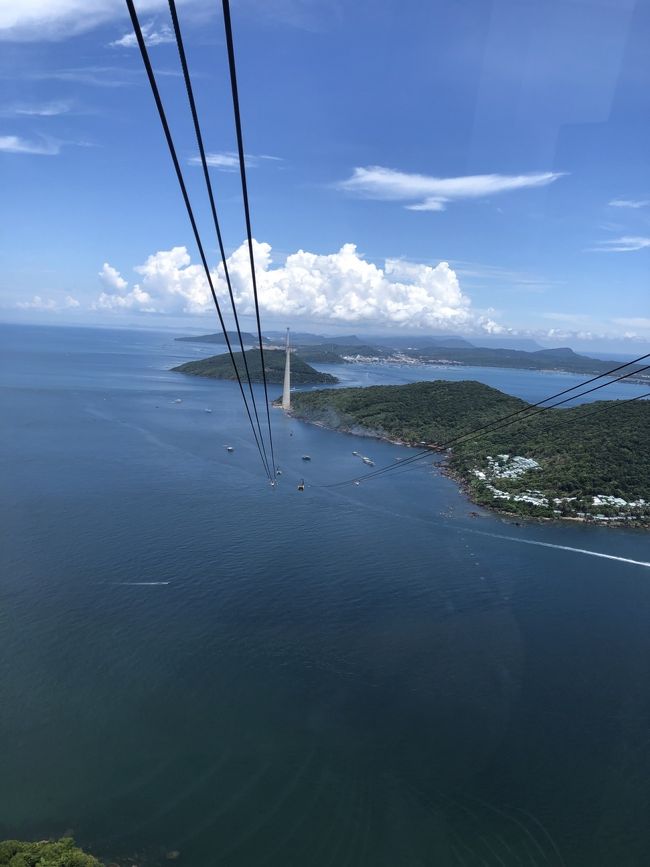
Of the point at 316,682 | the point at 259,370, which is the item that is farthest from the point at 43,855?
the point at 259,370

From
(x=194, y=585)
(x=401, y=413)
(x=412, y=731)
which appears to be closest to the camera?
(x=412, y=731)

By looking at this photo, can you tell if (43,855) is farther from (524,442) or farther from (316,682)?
(524,442)

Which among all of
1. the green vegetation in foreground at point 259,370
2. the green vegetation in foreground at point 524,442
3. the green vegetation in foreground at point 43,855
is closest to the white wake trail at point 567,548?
the green vegetation in foreground at point 524,442

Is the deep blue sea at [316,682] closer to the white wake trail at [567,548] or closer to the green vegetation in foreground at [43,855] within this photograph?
the white wake trail at [567,548]

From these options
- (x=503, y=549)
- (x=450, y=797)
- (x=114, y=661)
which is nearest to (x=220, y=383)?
(x=503, y=549)

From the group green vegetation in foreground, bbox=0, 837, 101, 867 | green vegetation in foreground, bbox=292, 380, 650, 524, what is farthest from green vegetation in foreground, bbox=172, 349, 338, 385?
green vegetation in foreground, bbox=0, 837, 101, 867

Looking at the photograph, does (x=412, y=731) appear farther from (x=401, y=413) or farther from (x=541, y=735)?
(x=401, y=413)

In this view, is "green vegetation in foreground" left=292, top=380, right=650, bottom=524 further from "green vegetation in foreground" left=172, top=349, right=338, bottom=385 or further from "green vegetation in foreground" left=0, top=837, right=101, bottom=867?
"green vegetation in foreground" left=172, top=349, right=338, bottom=385
